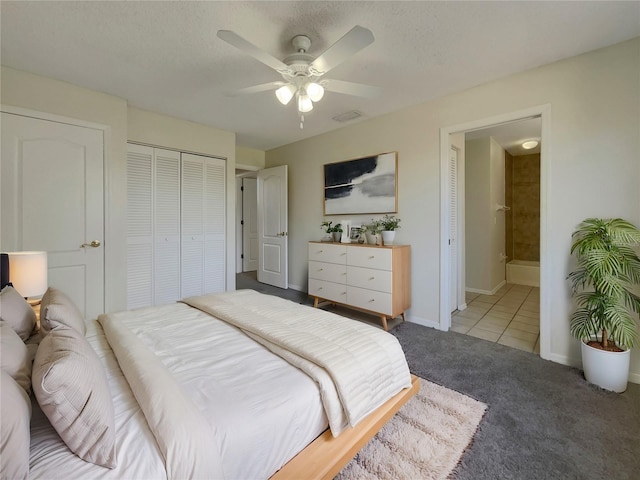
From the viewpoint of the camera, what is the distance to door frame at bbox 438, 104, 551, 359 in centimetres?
235

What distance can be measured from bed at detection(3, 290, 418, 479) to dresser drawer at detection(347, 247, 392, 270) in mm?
1358

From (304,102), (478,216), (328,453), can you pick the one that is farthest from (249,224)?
(328,453)

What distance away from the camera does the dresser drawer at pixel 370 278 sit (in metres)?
3.01

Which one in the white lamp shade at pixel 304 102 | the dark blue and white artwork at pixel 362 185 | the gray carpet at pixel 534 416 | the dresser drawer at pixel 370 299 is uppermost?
the white lamp shade at pixel 304 102

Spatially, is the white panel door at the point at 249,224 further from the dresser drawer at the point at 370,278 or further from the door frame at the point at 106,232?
the dresser drawer at the point at 370,278

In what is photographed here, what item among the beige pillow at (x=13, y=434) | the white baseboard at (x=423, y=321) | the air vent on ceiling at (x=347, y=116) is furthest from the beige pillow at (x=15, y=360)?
the air vent on ceiling at (x=347, y=116)

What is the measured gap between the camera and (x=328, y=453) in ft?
3.61

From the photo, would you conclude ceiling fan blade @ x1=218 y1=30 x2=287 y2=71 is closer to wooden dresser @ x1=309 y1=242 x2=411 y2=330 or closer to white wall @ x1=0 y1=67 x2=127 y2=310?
wooden dresser @ x1=309 y1=242 x2=411 y2=330

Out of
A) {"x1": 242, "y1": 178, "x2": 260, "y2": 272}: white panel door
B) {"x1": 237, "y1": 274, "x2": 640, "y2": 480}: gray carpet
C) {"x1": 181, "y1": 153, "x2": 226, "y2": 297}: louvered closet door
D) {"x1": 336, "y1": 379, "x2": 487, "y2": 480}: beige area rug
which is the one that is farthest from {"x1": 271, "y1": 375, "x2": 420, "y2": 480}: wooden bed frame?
{"x1": 242, "y1": 178, "x2": 260, "y2": 272}: white panel door

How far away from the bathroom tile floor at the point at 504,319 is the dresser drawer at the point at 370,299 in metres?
0.76

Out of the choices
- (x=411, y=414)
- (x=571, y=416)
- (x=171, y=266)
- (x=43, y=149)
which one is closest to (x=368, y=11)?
(x=411, y=414)

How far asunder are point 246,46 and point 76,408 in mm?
1718

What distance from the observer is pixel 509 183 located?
570cm

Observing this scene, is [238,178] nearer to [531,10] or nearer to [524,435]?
[531,10]
